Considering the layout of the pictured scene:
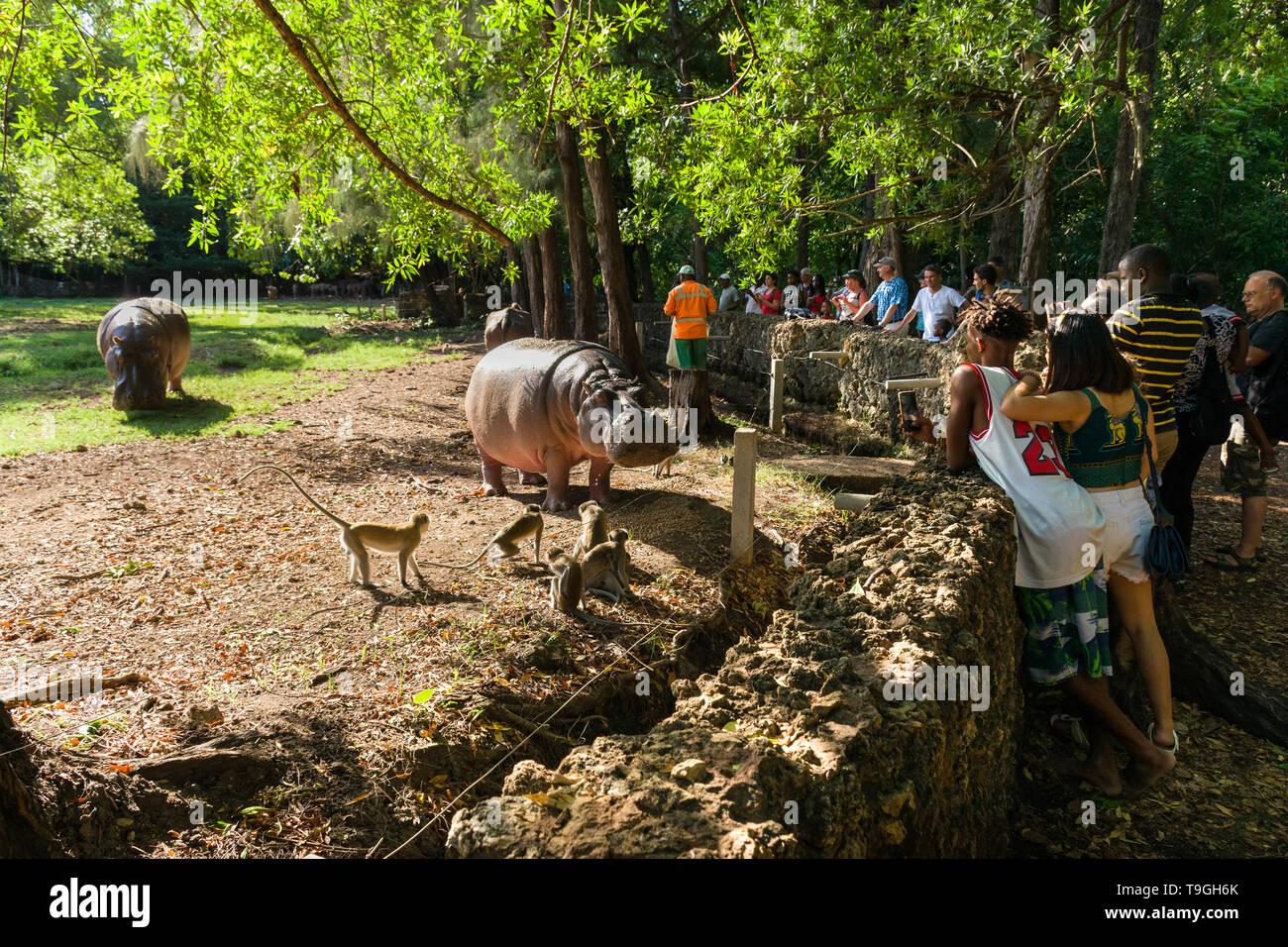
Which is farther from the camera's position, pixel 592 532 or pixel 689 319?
pixel 689 319

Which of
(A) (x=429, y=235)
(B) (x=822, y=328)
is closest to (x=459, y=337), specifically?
(B) (x=822, y=328)

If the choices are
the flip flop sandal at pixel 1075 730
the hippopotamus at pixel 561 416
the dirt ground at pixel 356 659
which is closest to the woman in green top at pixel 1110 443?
the flip flop sandal at pixel 1075 730

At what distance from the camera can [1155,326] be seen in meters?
5.15

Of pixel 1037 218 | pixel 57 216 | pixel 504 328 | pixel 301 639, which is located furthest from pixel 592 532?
pixel 57 216

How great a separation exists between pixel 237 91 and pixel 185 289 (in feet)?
113

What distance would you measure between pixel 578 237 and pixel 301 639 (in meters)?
9.09

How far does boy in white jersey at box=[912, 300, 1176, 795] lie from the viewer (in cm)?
367

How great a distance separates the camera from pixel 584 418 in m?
7.16

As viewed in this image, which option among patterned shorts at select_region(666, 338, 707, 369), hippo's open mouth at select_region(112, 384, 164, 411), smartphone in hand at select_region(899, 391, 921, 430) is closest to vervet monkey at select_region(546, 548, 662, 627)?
smartphone in hand at select_region(899, 391, 921, 430)

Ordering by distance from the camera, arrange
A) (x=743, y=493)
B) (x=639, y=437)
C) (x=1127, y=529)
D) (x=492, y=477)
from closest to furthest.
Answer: (x=1127, y=529), (x=743, y=493), (x=639, y=437), (x=492, y=477)

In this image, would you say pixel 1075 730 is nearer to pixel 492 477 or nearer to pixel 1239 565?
pixel 1239 565

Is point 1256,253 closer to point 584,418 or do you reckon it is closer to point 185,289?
point 584,418

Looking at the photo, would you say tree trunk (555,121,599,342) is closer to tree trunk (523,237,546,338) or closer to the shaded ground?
tree trunk (523,237,546,338)

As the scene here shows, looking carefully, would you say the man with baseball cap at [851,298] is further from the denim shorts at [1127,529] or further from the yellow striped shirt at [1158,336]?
the denim shorts at [1127,529]
